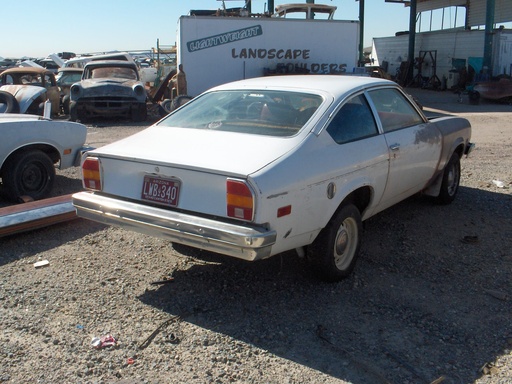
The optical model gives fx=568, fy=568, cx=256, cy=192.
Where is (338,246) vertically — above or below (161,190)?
below

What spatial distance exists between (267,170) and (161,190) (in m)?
0.80

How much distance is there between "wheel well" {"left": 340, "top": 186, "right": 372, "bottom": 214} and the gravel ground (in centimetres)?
49

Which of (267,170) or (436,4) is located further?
(436,4)

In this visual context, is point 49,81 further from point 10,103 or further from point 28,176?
point 28,176

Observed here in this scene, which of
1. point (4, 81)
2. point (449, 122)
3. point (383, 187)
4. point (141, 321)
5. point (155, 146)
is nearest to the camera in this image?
point (141, 321)

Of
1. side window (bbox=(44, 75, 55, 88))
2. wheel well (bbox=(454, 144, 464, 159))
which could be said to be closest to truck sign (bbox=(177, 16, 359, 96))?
side window (bbox=(44, 75, 55, 88))

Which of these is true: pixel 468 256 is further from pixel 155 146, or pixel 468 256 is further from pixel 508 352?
pixel 155 146

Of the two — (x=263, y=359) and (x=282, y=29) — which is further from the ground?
(x=282, y=29)

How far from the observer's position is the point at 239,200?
3.52m

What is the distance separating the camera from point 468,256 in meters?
4.98


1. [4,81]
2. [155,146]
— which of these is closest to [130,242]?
[155,146]

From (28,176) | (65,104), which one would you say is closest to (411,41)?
(65,104)

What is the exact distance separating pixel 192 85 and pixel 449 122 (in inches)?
522

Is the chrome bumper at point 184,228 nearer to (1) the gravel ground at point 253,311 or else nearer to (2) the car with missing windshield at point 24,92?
(1) the gravel ground at point 253,311
